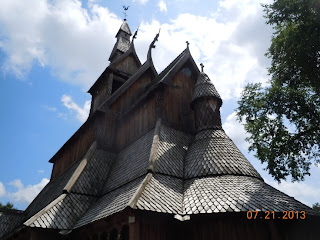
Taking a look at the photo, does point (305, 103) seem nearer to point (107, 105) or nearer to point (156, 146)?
point (156, 146)

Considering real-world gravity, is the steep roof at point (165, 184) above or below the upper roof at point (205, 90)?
below

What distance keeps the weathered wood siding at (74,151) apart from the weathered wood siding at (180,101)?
537 cm

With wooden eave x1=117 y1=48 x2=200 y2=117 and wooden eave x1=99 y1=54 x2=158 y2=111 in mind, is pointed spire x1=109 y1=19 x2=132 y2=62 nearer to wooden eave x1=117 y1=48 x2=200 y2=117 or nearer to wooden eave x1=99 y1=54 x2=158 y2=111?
wooden eave x1=99 y1=54 x2=158 y2=111

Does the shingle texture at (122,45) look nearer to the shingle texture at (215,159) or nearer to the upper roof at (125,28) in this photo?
the upper roof at (125,28)

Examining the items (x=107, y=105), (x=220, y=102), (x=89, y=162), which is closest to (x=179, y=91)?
(x=220, y=102)

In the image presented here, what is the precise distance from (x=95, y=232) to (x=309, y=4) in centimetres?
1323

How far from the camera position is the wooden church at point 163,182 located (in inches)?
356

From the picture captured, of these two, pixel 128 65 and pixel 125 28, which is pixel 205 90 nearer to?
pixel 128 65

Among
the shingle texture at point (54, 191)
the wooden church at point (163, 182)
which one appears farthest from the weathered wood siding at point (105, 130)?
the shingle texture at point (54, 191)

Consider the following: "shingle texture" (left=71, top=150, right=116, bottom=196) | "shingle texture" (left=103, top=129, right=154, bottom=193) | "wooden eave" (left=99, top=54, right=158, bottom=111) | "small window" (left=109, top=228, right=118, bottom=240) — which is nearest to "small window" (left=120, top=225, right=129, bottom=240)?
"small window" (left=109, top=228, right=118, bottom=240)

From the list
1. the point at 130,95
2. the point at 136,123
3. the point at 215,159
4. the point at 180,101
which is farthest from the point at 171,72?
the point at 215,159

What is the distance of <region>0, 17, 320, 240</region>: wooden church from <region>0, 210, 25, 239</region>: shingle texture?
69mm

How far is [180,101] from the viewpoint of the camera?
17000 millimetres

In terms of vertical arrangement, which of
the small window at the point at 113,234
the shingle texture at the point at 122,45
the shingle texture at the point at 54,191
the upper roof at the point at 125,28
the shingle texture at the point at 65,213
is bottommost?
the small window at the point at 113,234
